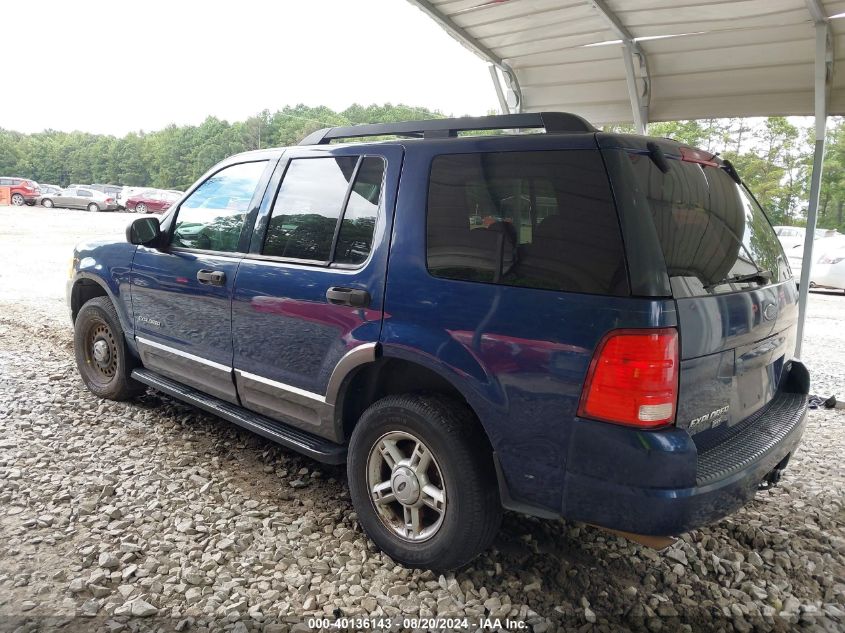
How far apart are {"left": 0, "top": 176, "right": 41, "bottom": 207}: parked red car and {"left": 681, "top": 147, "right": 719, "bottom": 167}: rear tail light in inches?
1535

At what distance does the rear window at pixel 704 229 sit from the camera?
218cm

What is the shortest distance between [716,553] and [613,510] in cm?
121

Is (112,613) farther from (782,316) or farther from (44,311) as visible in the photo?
(44,311)

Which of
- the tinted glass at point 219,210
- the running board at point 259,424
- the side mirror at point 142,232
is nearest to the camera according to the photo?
the running board at point 259,424

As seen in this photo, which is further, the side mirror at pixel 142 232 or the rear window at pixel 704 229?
the side mirror at pixel 142 232

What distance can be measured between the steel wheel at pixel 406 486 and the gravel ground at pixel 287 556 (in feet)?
0.71

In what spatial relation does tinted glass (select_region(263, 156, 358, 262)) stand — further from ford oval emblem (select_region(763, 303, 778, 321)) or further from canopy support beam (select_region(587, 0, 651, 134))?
canopy support beam (select_region(587, 0, 651, 134))

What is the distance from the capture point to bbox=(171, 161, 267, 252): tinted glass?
3596mm

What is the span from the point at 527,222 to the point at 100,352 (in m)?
3.82

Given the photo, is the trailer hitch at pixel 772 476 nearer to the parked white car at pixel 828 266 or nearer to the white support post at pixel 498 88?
the white support post at pixel 498 88

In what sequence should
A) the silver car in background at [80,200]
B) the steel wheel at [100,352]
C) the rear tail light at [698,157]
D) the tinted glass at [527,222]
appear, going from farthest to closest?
1. the silver car in background at [80,200]
2. the steel wheel at [100,352]
3. the rear tail light at [698,157]
4. the tinted glass at [527,222]

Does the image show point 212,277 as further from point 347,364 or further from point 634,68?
point 634,68

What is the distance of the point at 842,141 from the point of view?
20422mm

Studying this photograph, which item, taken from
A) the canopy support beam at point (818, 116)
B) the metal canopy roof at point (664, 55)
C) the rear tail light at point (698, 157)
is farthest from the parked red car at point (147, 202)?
the rear tail light at point (698, 157)
